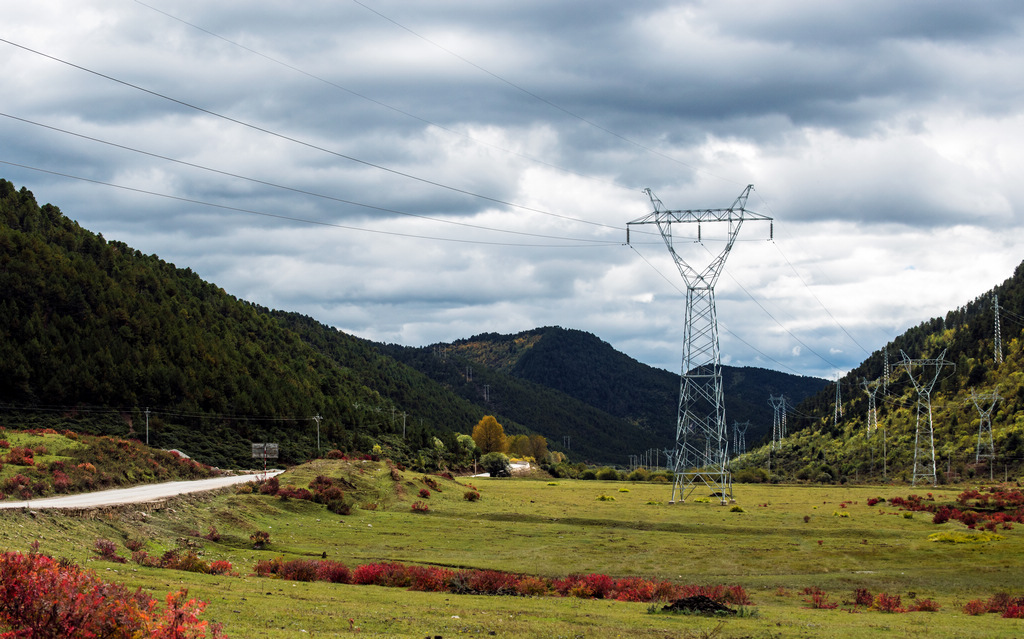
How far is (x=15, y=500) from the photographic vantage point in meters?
40.8

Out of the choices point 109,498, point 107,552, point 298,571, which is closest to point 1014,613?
point 298,571

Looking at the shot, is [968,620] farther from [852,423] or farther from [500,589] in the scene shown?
[852,423]

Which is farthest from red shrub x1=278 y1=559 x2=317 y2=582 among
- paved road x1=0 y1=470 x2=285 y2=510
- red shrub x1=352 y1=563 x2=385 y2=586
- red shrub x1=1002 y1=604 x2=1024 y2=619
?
red shrub x1=1002 y1=604 x2=1024 y2=619

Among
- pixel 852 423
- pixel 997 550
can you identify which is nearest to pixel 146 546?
pixel 997 550

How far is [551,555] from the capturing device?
44.9m

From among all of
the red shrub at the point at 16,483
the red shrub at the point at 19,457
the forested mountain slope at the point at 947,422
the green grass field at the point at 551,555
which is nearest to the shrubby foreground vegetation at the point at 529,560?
the green grass field at the point at 551,555

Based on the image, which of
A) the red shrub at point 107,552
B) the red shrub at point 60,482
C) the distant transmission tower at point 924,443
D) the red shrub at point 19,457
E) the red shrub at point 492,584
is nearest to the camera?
the red shrub at point 107,552

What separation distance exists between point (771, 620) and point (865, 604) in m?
8.19

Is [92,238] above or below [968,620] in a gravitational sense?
above

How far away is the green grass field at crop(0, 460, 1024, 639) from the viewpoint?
74.8 ft

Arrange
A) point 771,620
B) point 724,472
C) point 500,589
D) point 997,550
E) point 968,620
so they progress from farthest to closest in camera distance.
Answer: point 724,472 → point 997,550 → point 500,589 → point 968,620 → point 771,620

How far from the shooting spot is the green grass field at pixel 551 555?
22.8m

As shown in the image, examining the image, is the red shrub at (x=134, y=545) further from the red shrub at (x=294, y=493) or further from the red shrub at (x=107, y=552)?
the red shrub at (x=294, y=493)

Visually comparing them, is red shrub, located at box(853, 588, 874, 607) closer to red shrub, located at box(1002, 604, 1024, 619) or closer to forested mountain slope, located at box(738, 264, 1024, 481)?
red shrub, located at box(1002, 604, 1024, 619)
